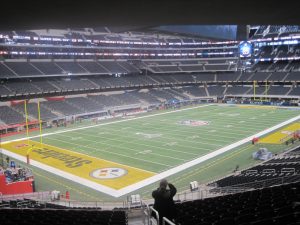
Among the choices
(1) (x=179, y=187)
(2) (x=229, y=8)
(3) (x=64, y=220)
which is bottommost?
(1) (x=179, y=187)

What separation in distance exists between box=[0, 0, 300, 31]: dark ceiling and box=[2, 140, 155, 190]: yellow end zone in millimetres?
13962

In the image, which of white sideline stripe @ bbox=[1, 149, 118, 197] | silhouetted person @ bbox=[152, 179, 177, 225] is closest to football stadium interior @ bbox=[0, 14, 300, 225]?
white sideline stripe @ bbox=[1, 149, 118, 197]

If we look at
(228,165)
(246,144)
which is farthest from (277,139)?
(228,165)

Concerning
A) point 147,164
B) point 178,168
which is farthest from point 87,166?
point 178,168

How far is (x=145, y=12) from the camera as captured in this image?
702 cm

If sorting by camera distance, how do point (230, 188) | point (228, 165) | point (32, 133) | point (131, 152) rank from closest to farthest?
1. point (230, 188)
2. point (228, 165)
3. point (131, 152)
4. point (32, 133)

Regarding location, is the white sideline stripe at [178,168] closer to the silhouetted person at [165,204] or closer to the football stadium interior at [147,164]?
the football stadium interior at [147,164]

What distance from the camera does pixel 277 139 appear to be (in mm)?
30875

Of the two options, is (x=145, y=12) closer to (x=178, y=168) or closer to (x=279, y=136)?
(x=178, y=168)

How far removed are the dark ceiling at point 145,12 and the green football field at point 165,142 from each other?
12.6 m

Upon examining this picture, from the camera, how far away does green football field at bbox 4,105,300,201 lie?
21.4 meters

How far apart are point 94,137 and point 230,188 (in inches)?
863

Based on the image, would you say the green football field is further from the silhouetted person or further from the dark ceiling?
the dark ceiling

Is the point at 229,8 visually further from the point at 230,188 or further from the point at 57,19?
the point at 230,188
